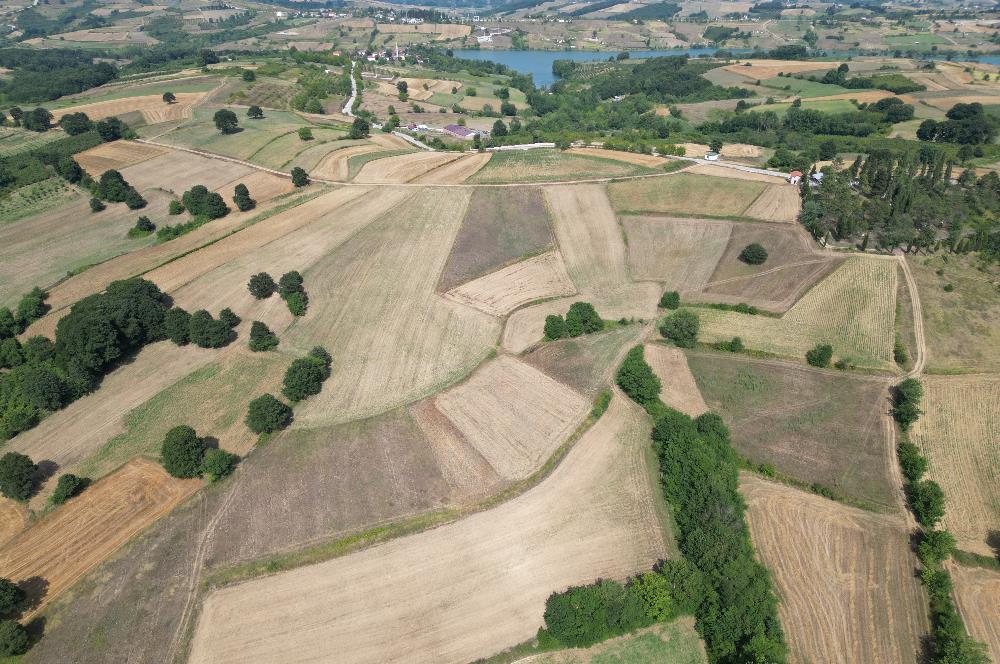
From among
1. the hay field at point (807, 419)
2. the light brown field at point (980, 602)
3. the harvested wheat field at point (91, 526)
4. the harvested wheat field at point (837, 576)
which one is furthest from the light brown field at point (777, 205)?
the harvested wheat field at point (91, 526)

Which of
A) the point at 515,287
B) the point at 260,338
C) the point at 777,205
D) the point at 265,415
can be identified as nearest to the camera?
the point at 265,415

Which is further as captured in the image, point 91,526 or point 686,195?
point 686,195

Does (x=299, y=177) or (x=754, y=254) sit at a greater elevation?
(x=299, y=177)

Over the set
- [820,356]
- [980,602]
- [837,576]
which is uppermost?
[820,356]

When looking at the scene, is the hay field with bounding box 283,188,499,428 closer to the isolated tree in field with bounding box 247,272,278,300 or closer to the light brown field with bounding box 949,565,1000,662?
the isolated tree in field with bounding box 247,272,278,300

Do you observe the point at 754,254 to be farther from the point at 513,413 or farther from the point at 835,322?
the point at 513,413

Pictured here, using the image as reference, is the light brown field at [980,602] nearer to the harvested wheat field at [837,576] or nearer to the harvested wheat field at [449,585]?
the harvested wheat field at [837,576]

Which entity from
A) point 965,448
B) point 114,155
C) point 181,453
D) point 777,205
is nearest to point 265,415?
point 181,453
